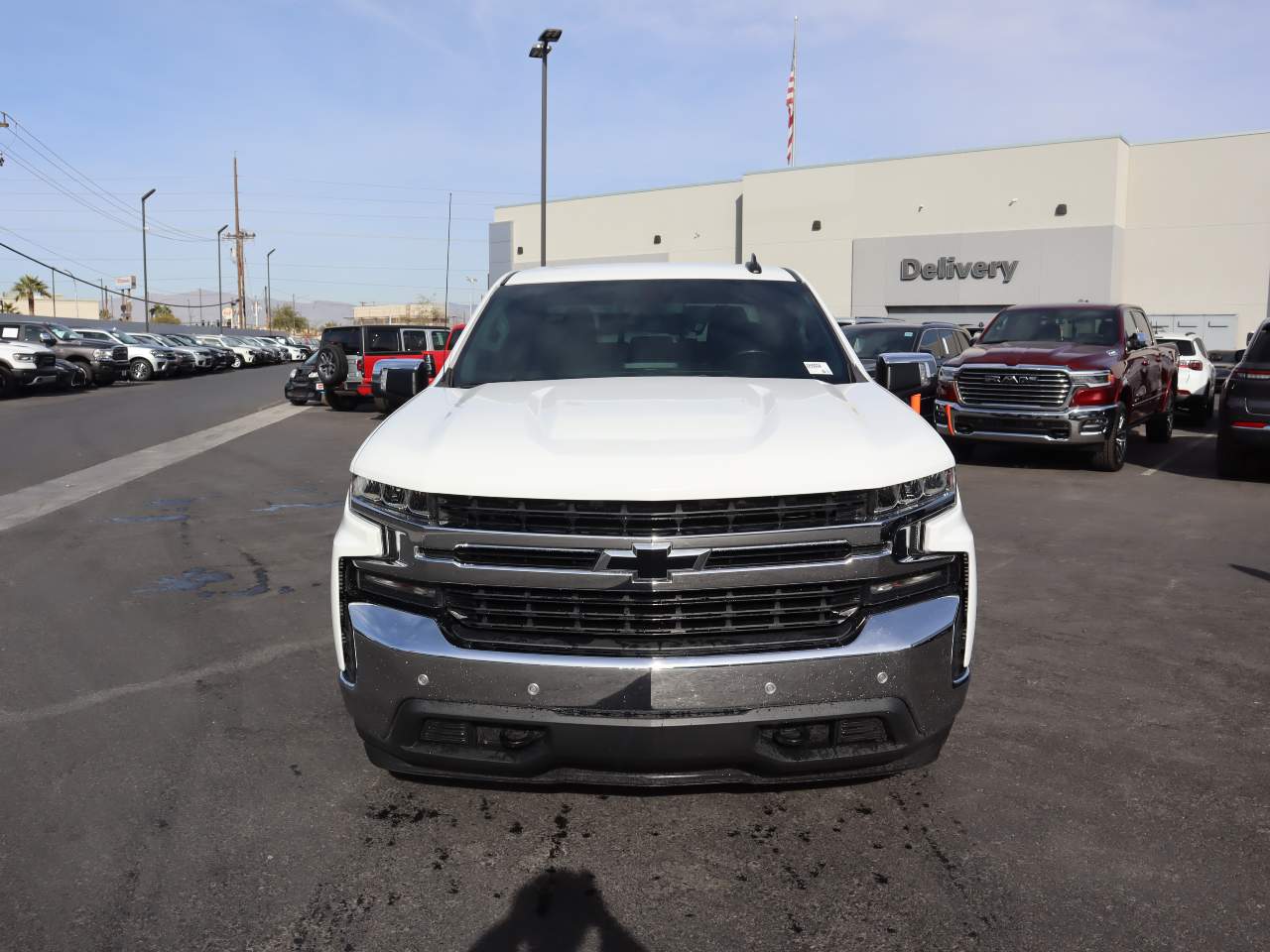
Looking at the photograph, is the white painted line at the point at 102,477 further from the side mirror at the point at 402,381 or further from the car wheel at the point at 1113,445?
the car wheel at the point at 1113,445

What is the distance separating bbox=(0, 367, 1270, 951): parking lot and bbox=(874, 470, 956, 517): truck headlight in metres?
1.07

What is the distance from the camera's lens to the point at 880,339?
15984 mm

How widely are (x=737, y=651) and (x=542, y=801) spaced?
1.11 metres

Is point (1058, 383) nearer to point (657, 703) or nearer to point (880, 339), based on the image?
point (880, 339)

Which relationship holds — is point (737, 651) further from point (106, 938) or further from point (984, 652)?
point (984, 652)

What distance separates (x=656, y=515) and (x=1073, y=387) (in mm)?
10290

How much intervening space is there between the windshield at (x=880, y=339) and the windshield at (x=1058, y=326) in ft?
5.87

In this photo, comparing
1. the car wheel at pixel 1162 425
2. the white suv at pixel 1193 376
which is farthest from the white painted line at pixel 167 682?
the white suv at pixel 1193 376

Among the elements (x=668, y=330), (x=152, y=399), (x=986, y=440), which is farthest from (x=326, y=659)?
(x=152, y=399)

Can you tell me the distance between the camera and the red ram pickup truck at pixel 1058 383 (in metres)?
11.9

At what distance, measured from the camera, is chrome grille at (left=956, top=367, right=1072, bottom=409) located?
39.3 feet

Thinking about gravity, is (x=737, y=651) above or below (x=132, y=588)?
above

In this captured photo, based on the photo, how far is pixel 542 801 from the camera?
11.9ft

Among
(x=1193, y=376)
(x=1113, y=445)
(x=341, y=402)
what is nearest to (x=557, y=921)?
(x=1113, y=445)
